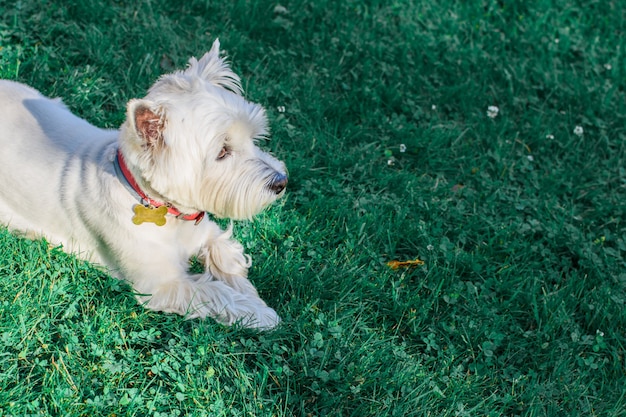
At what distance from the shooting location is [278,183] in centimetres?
312

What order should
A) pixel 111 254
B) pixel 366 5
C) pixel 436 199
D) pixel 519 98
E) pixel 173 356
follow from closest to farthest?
pixel 173 356 → pixel 111 254 → pixel 436 199 → pixel 519 98 → pixel 366 5

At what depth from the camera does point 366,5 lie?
557 centimetres

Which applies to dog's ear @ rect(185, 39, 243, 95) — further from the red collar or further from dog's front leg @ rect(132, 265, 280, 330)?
dog's front leg @ rect(132, 265, 280, 330)

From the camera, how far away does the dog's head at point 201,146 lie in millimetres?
2781

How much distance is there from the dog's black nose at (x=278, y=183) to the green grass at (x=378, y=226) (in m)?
0.62

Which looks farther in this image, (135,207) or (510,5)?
(510,5)

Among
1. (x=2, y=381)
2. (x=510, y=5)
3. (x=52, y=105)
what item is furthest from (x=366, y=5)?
(x=2, y=381)

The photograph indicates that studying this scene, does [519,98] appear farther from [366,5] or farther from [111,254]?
[111,254]

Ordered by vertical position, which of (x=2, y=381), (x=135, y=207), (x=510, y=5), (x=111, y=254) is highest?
(x=510, y=5)

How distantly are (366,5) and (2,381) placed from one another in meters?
4.18

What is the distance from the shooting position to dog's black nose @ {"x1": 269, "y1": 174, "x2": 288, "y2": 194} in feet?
10.2

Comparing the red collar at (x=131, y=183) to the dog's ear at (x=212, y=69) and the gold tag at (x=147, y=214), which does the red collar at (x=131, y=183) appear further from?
the dog's ear at (x=212, y=69)

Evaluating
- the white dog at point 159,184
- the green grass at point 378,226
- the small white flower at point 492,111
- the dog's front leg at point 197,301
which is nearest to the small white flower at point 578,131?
the green grass at point 378,226

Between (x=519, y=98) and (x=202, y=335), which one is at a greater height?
(x=519, y=98)
